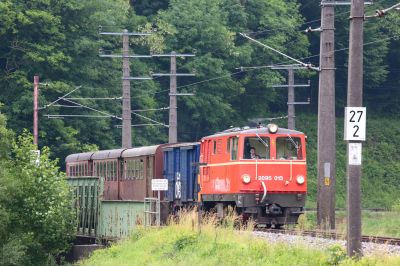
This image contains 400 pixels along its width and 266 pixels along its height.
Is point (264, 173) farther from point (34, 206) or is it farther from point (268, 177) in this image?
point (34, 206)

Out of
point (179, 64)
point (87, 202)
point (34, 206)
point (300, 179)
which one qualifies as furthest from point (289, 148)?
point (179, 64)

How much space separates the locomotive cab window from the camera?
105 feet

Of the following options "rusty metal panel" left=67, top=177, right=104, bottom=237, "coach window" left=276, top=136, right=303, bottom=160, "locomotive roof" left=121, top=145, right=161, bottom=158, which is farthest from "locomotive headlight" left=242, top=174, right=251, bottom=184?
"rusty metal panel" left=67, top=177, right=104, bottom=237

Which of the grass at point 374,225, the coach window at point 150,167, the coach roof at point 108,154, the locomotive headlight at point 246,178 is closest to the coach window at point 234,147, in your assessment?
the locomotive headlight at point 246,178

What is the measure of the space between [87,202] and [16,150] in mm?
5022

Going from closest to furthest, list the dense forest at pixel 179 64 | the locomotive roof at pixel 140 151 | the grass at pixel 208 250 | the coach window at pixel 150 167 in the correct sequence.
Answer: the grass at pixel 208 250 → the coach window at pixel 150 167 → the locomotive roof at pixel 140 151 → the dense forest at pixel 179 64

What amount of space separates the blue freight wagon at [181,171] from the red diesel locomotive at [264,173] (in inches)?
115

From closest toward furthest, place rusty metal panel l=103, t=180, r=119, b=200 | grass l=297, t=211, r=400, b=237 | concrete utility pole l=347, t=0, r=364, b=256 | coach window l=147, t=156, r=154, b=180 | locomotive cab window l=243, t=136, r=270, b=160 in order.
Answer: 1. concrete utility pole l=347, t=0, r=364, b=256
2. locomotive cab window l=243, t=136, r=270, b=160
3. grass l=297, t=211, r=400, b=237
4. coach window l=147, t=156, r=154, b=180
5. rusty metal panel l=103, t=180, r=119, b=200

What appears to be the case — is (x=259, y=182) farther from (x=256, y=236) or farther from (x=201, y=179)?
(x=256, y=236)

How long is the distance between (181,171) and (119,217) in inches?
98.3

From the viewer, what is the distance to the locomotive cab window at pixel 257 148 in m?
31.9

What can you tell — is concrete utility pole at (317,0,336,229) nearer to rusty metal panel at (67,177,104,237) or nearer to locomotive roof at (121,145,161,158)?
locomotive roof at (121,145,161,158)

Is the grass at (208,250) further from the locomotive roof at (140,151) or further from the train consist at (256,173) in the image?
the locomotive roof at (140,151)

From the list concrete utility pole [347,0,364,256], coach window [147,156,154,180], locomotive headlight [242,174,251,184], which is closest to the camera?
concrete utility pole [347,0,364,256]
